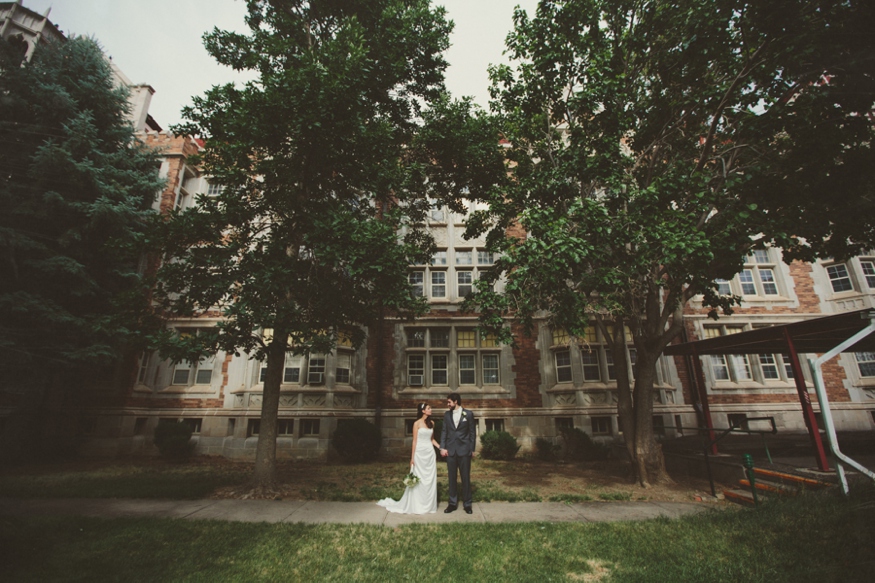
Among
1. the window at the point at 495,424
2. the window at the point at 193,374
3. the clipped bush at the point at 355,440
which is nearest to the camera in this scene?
the clipped bush at the point at 355,440

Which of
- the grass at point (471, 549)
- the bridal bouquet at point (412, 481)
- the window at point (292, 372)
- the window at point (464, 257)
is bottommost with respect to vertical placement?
the grass at point (471, 549)

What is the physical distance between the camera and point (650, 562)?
15.2 ft

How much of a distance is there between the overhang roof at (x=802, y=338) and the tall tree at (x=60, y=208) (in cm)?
1666

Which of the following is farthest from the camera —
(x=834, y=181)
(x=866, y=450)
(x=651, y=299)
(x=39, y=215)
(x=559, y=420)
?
(x=559, y=420)

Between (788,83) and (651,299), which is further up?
(788,83)

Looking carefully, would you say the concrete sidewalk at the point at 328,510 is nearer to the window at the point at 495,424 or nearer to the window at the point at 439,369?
the window at the point at 495,424

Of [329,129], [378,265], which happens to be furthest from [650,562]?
[329,129]

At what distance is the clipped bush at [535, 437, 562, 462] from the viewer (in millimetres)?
13867

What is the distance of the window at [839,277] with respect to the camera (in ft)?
53.8

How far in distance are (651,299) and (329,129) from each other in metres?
8.55

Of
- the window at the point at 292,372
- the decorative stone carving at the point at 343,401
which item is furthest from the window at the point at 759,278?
the window at the point at 292,372

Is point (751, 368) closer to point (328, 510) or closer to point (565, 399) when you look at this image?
point (565, 399)

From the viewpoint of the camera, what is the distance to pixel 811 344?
32.5 ft

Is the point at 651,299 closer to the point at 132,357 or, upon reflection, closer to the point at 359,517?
the point at 359,517
